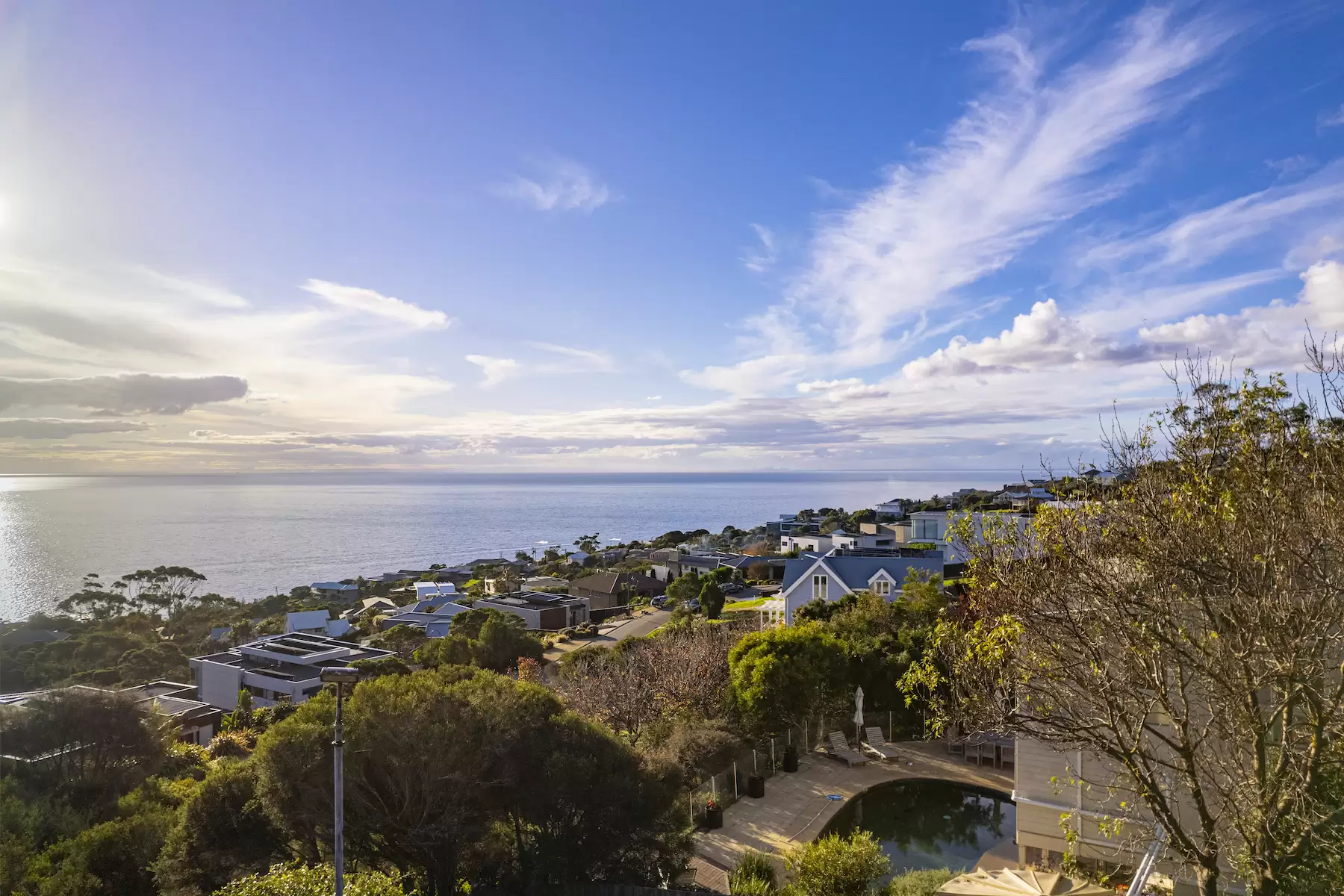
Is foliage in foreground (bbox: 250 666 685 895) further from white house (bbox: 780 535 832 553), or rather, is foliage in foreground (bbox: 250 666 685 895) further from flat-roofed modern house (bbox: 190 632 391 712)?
white house (bbox: 780 535 832 553)

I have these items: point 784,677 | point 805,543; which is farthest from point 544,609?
point 784,677

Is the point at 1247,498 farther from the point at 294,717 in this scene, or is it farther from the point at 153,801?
the point at 153,801

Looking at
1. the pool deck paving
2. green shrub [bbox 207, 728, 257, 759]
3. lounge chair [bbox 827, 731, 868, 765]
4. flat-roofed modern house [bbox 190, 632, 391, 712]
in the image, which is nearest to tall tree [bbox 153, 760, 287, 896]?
the pool deck paving

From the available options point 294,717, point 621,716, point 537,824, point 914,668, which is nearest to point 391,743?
point 294,717

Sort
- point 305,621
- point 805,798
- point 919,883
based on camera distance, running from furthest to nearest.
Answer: point 305,621, point 805,798, point 919,883

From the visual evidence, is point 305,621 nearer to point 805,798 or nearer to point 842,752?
point 842,752

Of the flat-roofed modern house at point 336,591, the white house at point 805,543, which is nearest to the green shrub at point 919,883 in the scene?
the white house at point 805,543
